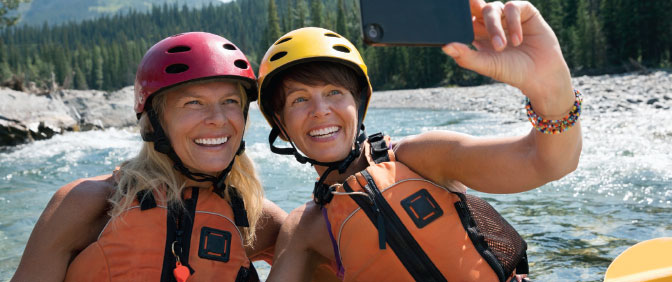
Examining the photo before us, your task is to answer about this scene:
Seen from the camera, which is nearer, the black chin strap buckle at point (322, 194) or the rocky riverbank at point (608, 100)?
the black chin strap buckle at point (322, 194)

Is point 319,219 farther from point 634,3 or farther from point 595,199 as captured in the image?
point 634,3

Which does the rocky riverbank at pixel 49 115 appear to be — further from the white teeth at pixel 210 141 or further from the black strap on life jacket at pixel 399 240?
the black strap on life jacket at pixel 399 240

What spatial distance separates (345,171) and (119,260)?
1561mm

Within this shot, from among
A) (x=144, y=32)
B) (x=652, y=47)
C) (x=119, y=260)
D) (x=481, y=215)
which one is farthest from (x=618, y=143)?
(x=144, y=32)

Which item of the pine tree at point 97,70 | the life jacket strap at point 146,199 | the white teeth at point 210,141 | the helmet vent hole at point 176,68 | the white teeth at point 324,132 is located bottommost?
the pine tree at point 97,70

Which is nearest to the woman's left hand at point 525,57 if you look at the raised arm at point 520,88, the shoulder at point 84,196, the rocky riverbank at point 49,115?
Answer: the raised arm at point 520,88

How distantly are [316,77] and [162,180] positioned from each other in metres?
1.29

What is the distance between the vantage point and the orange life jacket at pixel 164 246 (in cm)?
331

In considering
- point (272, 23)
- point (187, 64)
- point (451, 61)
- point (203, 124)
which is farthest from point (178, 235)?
point (272, 23)

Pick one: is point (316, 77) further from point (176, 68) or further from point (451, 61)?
point (451, 61)

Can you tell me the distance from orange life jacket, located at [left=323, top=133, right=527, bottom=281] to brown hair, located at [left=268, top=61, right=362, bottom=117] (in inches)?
24.3

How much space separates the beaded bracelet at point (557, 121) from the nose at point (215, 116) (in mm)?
2054

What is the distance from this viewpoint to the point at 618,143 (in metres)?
12.9

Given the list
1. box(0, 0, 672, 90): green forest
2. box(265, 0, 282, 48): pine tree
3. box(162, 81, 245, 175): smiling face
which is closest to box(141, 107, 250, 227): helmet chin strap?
box(162, 81, 245, 175): smiling face
